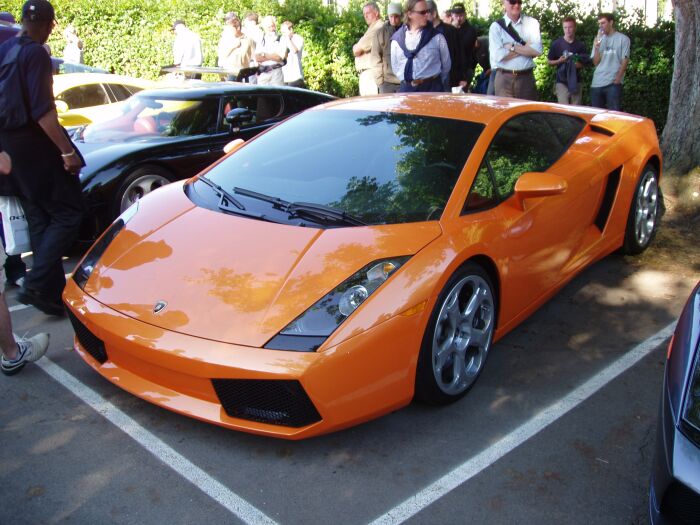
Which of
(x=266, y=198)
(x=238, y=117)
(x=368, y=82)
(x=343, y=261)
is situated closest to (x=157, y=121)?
(x=238, y=117)

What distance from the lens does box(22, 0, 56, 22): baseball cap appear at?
440 centimetres

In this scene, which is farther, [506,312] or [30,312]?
[30,312]

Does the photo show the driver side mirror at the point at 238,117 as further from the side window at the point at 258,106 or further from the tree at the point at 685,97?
the tree at the point at 685,97

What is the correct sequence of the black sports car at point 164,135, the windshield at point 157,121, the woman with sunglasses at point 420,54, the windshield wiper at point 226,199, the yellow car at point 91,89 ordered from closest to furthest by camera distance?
1. the windshield wiper at point 226,199
2. the black sports car at point 164,135
3. the windshield at point 157,121
4. the woman with sunglasses at point 420,54
5. the yellow car at point 91,89

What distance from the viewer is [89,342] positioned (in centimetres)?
370

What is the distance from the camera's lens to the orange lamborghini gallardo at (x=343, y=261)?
3174 millimetres

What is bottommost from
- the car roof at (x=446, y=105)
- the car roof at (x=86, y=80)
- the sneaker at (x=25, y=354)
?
the sneaker at (x=25, y=354)

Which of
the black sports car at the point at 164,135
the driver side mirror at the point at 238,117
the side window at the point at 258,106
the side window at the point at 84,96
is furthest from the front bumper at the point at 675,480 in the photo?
the side window at the point at 84,96

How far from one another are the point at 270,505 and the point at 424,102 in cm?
259

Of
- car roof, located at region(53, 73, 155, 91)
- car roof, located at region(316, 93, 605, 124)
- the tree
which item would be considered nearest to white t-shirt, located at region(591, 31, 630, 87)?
the tree

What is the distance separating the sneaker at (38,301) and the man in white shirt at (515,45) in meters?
6.05

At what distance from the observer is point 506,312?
409cm

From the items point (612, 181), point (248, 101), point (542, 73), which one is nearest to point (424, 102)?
point (612, 181)

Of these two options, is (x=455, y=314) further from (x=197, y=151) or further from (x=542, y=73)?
(x=542, y=73)
